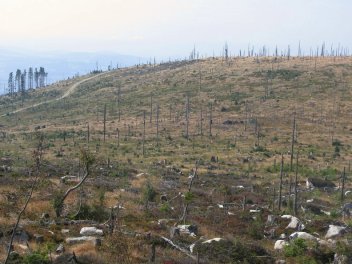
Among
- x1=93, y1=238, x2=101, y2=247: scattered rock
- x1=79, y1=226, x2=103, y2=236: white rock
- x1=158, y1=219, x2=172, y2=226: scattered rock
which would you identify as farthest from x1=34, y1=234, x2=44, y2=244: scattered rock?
x1=158, y1=219, x2=172, y2=226: scattered rock

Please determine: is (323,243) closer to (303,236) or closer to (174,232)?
(303,236)

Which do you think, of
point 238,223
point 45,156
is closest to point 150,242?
point 238,223

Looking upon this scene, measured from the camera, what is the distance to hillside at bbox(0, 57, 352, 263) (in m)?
18.3

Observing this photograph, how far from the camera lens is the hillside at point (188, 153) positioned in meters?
18.3

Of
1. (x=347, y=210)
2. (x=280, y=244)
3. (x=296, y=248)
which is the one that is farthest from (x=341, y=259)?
(x=347, y=210)

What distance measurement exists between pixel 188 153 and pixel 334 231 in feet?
118

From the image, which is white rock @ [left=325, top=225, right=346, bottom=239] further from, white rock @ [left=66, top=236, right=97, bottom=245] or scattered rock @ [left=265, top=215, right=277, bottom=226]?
white rock @ [left=66, top=236, right=97, bottom=245]

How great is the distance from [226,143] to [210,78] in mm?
59764

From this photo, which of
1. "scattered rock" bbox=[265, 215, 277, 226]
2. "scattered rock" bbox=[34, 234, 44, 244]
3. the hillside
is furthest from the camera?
"scattered rock" bbox=[265, 215, 277, 226]

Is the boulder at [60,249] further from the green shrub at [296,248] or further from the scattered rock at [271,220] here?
the scattered rock at [271,220]

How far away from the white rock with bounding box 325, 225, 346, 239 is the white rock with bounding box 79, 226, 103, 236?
10452 mm

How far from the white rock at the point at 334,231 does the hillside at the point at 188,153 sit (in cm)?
104

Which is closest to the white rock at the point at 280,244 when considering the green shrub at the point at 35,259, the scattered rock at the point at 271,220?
the scattered rock at the point at 271,220

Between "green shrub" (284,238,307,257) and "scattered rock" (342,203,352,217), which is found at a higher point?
"green shrub" (284,238,307,257)
